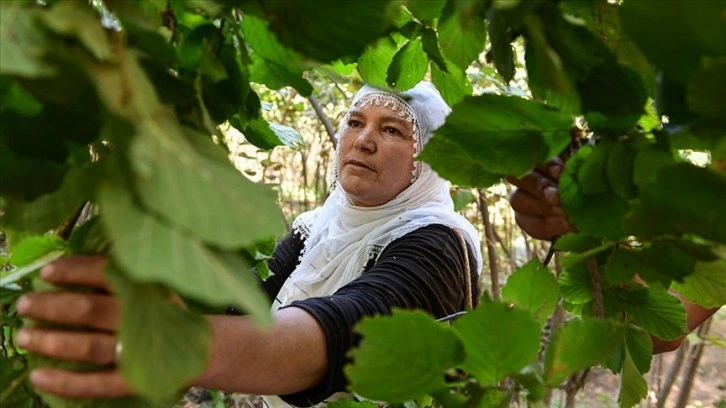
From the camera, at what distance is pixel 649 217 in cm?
34

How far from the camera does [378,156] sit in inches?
65.9

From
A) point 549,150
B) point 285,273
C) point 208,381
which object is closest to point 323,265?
point 285,273

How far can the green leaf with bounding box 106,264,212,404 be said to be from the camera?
0.87ft

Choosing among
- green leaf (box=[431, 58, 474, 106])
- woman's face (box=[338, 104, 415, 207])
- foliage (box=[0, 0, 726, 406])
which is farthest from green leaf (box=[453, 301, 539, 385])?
woman's face (box=[338, 104, 415, 207])

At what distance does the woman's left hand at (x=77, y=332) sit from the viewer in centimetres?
34

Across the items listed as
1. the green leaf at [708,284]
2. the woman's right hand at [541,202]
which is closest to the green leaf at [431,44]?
the woman's right hand at [541,202]

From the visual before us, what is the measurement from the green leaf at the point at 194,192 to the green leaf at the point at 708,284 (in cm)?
34

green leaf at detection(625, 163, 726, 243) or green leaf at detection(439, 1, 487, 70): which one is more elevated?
green leaf at detection(439, 1, 487, 70)

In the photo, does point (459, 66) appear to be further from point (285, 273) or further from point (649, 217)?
point (285, 273)

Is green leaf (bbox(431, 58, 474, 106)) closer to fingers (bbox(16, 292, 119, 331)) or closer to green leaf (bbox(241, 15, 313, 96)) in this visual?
green leaf (bbox(241, 15, 313, 96))

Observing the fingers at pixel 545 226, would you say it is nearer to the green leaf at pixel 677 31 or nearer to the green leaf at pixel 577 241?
the green leaf at pixel 577 241

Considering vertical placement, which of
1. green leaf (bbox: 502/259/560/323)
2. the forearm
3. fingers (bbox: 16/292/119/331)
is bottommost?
the forearm

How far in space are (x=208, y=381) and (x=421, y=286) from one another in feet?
2.25

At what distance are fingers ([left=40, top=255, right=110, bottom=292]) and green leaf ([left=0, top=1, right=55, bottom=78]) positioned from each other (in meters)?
0.10
